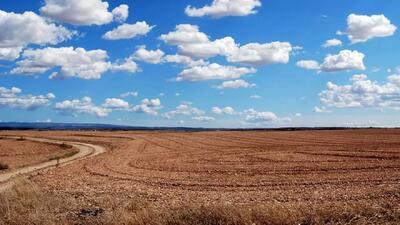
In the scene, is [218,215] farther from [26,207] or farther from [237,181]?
[237,181]

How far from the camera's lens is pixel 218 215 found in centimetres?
1622

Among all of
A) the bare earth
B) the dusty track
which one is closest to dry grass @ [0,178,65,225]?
the bare earth

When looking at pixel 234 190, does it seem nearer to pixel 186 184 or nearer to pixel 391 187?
pixel 186 184

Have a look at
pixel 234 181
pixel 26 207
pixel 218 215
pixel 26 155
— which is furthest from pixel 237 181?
pixel 26 155

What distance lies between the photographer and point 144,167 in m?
40.2

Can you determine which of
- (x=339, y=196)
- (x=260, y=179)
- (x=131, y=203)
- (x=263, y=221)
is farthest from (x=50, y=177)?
(x=263, y=221)

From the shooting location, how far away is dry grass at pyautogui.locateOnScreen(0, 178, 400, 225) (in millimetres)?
15305

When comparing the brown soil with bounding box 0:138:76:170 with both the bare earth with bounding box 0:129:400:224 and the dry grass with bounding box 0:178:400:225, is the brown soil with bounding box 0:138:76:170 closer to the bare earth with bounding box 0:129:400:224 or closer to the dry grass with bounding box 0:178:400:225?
the bare earth with bounding box 0:129:400:224

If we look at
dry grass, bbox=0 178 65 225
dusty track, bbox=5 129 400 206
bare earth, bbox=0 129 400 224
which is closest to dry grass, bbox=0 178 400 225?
dry grass, bbox=0 178 65 225

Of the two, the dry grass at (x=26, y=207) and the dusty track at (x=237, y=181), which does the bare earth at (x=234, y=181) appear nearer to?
the dusty track at (x=237, y=181)

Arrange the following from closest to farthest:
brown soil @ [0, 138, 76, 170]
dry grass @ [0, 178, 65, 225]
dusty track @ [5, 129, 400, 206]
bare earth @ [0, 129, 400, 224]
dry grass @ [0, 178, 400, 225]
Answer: dry grass @ [0, 178, 400, 225]
dry grass @ [0, 178, 65, 225]
bare earth @ [0, 129, 400, 224]
dusty track @ [5, 129, 400, 206]
brown soil @ [0, 138, 76, 170]

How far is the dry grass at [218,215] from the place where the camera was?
15.3 metres

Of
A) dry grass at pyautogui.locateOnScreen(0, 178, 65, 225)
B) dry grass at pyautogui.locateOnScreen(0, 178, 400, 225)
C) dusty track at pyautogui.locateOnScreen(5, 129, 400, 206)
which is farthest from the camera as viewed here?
dusty track at pyautogui.locateOnScreen(5, 129, 400, 206)

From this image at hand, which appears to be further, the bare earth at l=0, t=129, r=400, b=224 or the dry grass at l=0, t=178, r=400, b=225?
the bare earth at l=0, t=129, r=400, b=224
